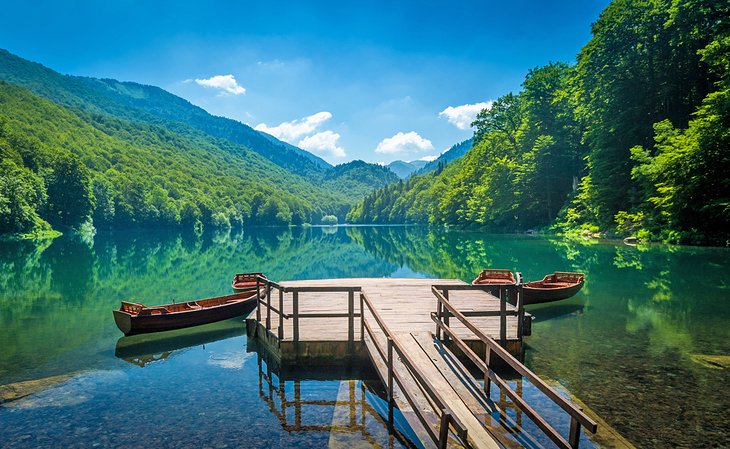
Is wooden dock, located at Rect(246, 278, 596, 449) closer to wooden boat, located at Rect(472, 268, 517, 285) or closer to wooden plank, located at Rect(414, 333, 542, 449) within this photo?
wooden plank, located at Rect(414, 333, 542, 449)

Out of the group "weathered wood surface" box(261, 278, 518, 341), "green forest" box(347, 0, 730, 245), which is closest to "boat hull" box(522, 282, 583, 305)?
"weathered wood surface" box(261, 278, 518, 341)

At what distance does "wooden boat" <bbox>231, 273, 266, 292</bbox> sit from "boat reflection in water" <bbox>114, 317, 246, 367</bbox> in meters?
3.76

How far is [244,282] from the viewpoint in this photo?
Result: 823 inches

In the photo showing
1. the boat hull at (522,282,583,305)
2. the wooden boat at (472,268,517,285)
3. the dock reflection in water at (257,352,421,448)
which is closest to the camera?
the dock reflection in water at (257,352,421,448)

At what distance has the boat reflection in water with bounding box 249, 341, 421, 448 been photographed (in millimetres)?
7254

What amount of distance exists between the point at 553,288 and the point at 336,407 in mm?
12633

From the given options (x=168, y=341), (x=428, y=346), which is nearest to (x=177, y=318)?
(x=168, y=341)

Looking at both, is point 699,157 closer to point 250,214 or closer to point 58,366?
point 58,366

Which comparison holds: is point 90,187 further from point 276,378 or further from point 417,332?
point 417,332

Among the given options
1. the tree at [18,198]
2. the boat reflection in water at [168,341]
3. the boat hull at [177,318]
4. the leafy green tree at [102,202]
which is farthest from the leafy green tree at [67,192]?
the boat hull at [177,318]

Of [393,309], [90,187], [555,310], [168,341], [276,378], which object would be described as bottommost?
[168,341]

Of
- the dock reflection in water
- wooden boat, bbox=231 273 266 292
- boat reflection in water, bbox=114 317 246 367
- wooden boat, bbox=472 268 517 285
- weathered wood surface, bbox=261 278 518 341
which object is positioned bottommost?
boat reflection in water, bbox=114 317 246 367

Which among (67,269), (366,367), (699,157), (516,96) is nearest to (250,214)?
(516,96)

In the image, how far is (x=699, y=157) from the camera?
33062 millimetres
